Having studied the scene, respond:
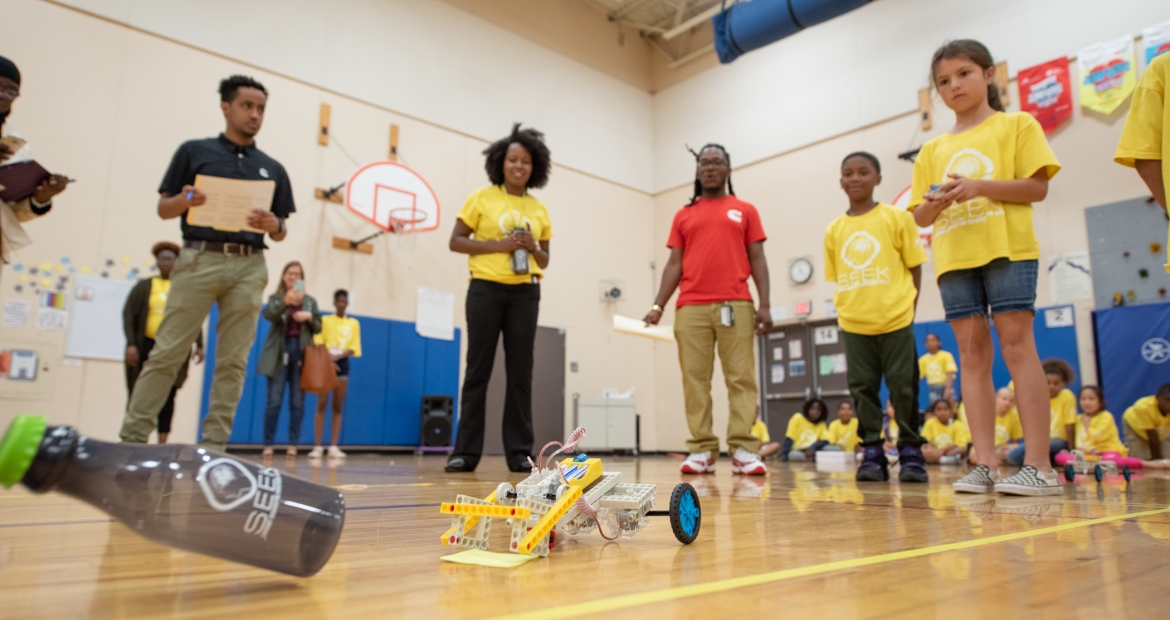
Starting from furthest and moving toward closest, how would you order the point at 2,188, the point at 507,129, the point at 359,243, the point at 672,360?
the point at 672,360 < the point at 507,129 < the point at 359,243 < the point at 2,188

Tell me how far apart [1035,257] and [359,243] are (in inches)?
238

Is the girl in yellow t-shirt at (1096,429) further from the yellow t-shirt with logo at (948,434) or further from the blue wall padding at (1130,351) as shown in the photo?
the blue wall padding at (1130,351)

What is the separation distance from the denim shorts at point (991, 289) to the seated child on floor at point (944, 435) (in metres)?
3.86

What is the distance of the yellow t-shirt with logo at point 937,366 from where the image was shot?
6172mm

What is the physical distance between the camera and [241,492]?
0.58m

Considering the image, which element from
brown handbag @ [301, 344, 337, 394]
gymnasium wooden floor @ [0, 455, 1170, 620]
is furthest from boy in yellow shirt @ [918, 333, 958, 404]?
gymnasium wooden floor @ [0, 455, 1170, 620]

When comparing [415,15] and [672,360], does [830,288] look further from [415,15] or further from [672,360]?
[415,15]

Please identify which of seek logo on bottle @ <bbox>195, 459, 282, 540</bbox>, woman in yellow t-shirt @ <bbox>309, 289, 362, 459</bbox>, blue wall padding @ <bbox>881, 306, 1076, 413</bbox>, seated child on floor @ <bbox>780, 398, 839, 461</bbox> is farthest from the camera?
seated child on floor @ <bbox>780, 398, 839, 461</bbox>

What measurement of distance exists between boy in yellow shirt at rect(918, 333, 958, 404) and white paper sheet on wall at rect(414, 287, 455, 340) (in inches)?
180

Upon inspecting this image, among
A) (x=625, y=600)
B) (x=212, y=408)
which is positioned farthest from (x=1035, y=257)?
(x=212, y=408)

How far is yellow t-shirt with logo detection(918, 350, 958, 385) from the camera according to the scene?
6.17 metres

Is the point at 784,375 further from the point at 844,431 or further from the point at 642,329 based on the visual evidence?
the point at 642,329

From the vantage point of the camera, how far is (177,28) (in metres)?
6.04

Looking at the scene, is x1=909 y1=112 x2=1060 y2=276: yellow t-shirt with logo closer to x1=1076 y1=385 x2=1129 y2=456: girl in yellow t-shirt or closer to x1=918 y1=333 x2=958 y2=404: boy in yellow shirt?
x1=1076 y1=385 x2=1129 y2=456: girl in yellow t-shirt
